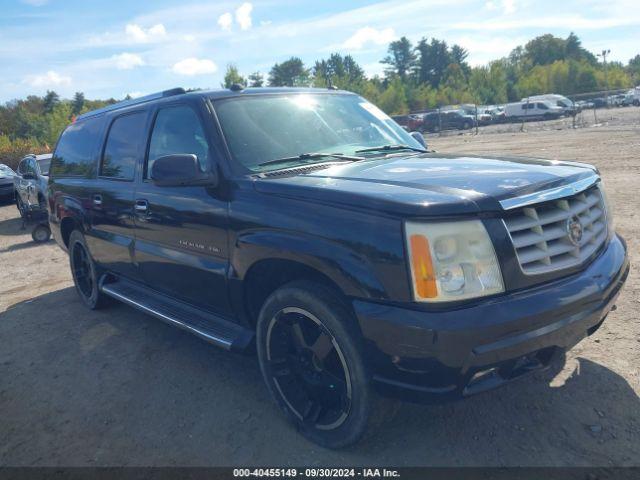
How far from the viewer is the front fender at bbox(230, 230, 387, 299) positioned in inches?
99.0

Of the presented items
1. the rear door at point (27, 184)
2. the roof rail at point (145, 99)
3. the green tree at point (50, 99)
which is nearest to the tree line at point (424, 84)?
the green tree at point (50, 99)

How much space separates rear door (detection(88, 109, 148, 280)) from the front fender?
168 centimetres

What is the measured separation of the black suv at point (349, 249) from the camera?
2.40 metres

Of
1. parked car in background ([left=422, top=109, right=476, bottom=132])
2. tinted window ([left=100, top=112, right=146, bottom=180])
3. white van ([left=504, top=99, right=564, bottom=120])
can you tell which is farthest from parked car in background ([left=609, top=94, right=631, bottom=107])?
tinted window ([left=100, top=112, right=146, bottom=180])

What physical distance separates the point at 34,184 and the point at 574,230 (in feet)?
37.9

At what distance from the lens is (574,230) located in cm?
274

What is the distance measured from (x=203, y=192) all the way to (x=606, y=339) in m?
3.00

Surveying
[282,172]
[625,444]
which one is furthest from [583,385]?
[282,172]

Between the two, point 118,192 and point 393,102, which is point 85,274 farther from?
point 393,102

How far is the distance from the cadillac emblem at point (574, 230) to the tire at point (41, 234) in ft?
33.5

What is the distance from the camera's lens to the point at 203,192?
3467 mm

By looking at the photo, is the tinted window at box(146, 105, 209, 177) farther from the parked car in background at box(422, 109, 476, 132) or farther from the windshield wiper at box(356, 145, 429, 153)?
the parked car in background at box(422, 109, 476, 132)

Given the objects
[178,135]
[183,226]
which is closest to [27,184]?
[178,135]

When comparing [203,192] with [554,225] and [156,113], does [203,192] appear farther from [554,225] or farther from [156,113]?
[554,225]
